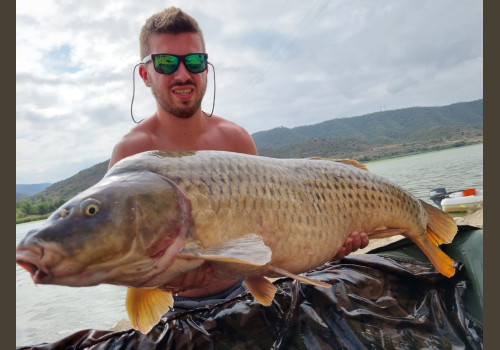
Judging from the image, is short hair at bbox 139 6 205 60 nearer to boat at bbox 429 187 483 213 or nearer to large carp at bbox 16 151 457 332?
large carp at bbox 16 151 457 332

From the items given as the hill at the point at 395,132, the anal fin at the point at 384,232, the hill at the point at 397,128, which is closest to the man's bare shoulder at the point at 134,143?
the anal fin at the point at 384,232

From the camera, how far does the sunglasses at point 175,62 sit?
245 centimetres

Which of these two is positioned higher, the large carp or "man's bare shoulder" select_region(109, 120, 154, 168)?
"man's bare shoulder" select_region(109, 120, 154, 168)

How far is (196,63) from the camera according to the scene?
2.50 meters

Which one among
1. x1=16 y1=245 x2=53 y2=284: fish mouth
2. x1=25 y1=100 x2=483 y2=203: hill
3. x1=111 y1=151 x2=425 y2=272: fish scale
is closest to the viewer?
x1=16 y1=245 x2=53 y2=284: fish mouth

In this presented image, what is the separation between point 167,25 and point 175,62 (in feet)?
1.12

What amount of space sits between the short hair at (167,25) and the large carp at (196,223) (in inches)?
51.0

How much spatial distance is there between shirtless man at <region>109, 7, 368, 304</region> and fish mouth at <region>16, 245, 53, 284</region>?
1.31 m

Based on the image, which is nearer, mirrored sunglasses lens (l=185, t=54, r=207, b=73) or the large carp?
the large carp

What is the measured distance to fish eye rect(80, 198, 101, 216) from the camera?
4.14ft

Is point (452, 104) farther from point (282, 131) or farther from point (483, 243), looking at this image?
point (483, 243)

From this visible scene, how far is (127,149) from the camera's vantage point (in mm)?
2635

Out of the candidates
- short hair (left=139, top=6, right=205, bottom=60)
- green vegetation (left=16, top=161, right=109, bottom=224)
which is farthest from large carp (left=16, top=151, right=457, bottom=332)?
green vegetation (left=16, top=161, right=109, bottom=224)

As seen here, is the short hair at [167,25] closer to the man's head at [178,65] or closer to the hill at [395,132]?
the man's head at [178,65]
